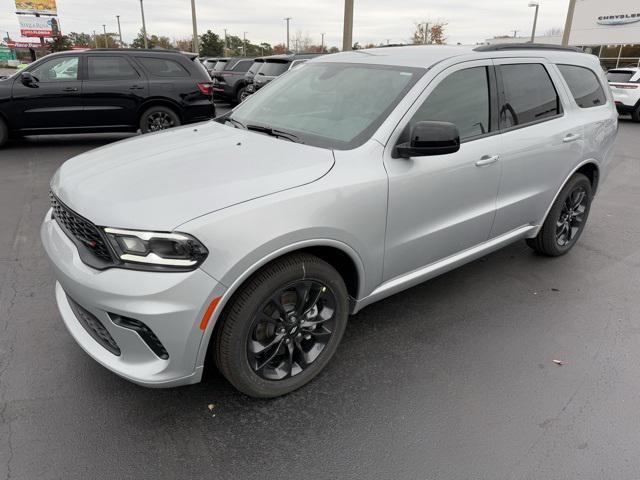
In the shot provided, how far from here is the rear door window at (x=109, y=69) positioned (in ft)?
28.9

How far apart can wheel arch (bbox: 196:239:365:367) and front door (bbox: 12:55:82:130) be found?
777 cm

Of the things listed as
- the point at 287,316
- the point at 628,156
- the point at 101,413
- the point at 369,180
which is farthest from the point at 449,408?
the point at 628,156

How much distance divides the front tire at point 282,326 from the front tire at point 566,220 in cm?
245

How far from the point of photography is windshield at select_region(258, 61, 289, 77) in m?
13.8

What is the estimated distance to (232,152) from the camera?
2.71 meters

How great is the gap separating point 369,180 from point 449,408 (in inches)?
51.4

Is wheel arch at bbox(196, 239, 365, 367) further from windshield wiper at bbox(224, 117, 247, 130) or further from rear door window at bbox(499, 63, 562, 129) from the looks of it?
rear door window at bbox(499, 63, 562, 129)

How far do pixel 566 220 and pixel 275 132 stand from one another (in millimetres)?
2974

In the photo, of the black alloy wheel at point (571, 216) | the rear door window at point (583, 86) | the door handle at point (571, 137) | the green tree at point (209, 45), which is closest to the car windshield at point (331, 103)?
the door handle at point (571, 137)

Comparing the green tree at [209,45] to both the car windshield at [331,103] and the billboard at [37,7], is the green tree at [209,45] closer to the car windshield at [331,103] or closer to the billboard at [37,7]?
the billboard at [37,7]

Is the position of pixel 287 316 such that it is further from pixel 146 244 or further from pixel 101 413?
pixel 101 413

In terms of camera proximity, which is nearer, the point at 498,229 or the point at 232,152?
the point at 232,152

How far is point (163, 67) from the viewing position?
9.21 meters

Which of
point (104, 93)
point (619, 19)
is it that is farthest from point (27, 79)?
point (619, 19)
